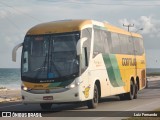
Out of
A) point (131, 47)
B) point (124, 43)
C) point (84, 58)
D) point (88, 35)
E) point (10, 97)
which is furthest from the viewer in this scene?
point (10, 97)

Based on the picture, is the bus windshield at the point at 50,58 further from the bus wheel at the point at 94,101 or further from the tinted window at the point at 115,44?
the tinted window at the point at 115,44

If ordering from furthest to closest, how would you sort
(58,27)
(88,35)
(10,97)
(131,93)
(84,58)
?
(10,97), (131,93), (88,35), (58,27), (84,58)

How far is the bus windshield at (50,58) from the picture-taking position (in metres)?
18.1

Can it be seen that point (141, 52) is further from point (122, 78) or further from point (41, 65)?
point (41, 65)

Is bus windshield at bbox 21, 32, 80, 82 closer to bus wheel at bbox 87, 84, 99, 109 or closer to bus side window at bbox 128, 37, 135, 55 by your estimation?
bus wheel at bbox 87, 84, 99, 109

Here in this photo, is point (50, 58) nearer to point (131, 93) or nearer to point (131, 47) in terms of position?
point (131, 93)

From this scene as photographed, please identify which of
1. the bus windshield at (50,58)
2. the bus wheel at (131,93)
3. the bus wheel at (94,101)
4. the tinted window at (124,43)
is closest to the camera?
the bus windshield at (50,58)

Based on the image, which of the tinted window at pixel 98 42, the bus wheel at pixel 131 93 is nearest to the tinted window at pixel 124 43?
the bus wheel at pixel 131 93

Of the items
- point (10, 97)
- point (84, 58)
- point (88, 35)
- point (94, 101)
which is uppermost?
point (88, 35)

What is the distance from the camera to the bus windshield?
18078 millimetres

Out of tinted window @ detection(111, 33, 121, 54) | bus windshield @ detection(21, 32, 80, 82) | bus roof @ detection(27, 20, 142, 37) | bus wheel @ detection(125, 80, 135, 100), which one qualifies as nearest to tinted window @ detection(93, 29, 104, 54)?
bus roof @ detection(27, 20, 142, 37)

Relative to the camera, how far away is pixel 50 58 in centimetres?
1828

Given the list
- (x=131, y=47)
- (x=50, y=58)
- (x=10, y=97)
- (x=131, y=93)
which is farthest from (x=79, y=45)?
(x=10, y=97)

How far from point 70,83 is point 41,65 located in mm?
1327
